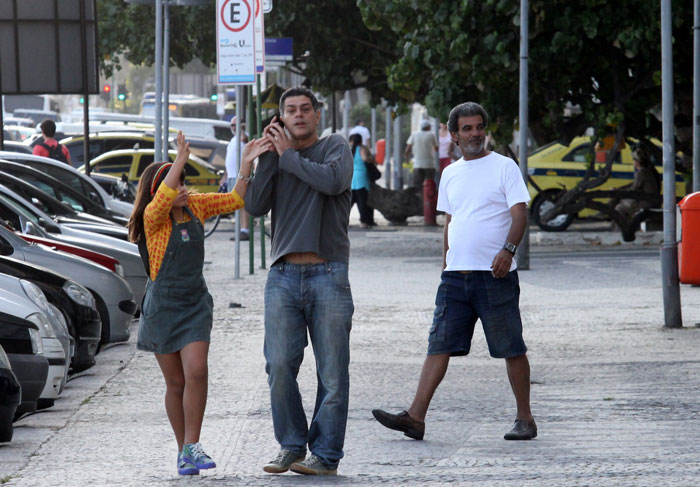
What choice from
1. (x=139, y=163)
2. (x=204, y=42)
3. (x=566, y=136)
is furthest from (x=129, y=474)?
(x=139, y=163)

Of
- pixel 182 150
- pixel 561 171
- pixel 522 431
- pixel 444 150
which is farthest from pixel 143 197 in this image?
pixel 444 150

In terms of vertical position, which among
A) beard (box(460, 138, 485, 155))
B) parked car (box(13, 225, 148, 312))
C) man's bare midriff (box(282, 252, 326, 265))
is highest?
beard (box(460, 138, 485, 155))

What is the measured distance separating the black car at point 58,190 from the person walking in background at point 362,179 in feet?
35.1

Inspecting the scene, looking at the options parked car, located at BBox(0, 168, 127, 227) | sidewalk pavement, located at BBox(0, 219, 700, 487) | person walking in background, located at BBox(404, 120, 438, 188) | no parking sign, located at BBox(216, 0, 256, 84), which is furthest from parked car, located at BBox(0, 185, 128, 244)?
person walking in background, located at BBox(404, 120, 438, 188)

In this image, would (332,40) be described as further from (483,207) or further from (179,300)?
(179,300)

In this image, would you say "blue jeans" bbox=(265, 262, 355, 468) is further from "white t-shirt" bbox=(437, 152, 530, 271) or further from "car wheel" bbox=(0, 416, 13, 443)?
"car wheel" bbox=(0, 416, 13, 443)

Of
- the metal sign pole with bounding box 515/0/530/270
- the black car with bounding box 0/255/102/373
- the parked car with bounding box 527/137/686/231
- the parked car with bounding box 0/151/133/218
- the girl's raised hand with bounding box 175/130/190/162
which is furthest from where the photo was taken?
the parked car with bounding box 527/137/686/231

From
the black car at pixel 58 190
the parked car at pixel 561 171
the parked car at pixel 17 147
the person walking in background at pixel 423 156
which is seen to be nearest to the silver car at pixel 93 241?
the black car at pixel 58 190

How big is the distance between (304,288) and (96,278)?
505cm

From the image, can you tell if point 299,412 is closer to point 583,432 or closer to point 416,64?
point 583,432

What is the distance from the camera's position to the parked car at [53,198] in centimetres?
1425

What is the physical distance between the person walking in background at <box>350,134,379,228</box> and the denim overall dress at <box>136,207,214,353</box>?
19.9m

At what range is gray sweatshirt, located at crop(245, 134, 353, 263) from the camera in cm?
638

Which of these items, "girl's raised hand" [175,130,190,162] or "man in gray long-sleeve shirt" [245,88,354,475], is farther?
"girl's raised hand" [175,130,190,162]
